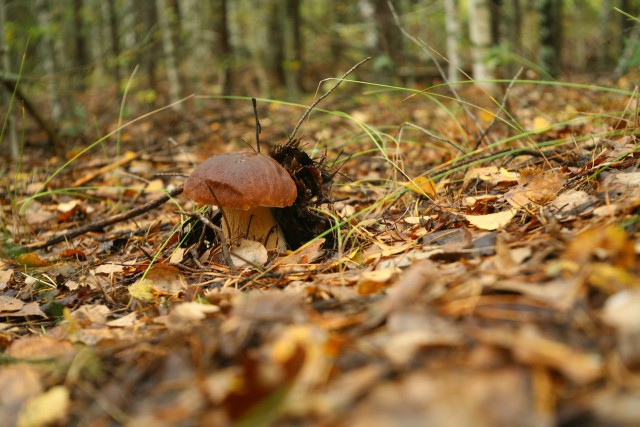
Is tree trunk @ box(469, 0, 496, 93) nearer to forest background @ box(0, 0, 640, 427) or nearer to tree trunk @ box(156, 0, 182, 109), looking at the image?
forest background @ box(0, 0, 640, 427)

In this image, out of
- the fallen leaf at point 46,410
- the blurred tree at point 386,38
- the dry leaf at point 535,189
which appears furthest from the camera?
the blurred tree at point 386,38

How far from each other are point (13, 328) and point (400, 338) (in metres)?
1.62

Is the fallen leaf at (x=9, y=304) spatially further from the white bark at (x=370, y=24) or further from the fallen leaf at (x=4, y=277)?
the white bark at (x=370, y=24)

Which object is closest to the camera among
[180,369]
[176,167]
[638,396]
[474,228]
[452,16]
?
[638,396]

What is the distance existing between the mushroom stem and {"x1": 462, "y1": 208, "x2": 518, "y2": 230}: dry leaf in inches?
37.0

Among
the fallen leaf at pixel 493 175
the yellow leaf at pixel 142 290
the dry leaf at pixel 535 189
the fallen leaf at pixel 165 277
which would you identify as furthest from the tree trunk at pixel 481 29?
the yellow leaf at pixel 142 290

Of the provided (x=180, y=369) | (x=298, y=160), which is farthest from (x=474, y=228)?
(x=180, y=369)

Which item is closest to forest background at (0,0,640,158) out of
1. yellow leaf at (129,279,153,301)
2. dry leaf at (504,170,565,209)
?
dry leaf at (504,170,565,209)

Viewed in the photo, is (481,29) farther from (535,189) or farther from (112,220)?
(112,220)

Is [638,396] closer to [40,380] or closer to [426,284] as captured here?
[426,284]

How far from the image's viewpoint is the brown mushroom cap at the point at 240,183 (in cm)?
217

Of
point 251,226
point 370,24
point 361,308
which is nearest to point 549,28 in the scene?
point 370,24

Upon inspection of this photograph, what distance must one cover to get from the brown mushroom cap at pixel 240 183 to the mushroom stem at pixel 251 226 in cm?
26

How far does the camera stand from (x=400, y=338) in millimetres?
1075
